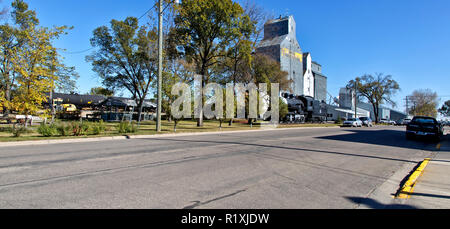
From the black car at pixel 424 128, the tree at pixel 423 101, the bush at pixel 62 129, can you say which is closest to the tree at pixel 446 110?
the tree at pixel 423 101

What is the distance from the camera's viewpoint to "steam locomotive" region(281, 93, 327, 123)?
1487 inches

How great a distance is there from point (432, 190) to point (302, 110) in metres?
35.7

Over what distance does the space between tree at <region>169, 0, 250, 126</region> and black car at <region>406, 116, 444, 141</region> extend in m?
18.1

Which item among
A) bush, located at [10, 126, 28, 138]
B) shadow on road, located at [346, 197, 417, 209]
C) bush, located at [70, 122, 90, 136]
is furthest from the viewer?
bush, located at [70, 122, 90, 136]

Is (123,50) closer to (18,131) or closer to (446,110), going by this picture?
(18,131)

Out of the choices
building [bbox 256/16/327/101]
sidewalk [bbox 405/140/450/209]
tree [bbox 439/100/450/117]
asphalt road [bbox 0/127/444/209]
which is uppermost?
building [bbox 256/16/327/101]

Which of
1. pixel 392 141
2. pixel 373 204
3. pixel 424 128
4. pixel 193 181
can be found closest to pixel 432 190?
pixel 373 204

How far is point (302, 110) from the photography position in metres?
40.1

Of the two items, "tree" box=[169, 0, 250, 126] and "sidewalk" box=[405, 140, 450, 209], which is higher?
"tree" box=[169, 0, 250, 126]

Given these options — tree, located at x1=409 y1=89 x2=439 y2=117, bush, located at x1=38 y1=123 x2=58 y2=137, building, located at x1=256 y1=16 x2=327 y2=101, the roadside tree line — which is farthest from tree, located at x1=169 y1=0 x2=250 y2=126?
tree, located at x1=409 y1=89 x2=439 y2=117

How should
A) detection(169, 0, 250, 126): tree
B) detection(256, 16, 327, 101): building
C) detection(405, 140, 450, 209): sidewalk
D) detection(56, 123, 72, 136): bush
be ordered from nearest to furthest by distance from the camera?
detection(405, 140, 450, 209): sidewalk < detection(56, 123, 72, 136): bush < detection(169, 0, 250, 126): tree < detection(256, 16, 327, 101): building

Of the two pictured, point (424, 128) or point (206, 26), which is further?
point (206, 26)

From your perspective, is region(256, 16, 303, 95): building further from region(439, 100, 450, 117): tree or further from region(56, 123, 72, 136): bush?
region(439, 100, 450, 117): tree
